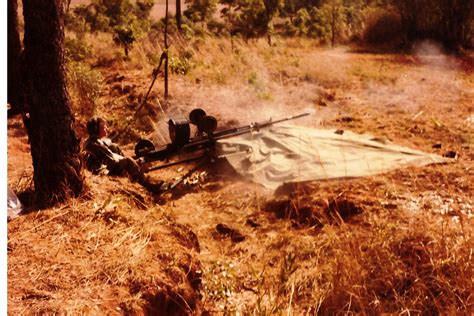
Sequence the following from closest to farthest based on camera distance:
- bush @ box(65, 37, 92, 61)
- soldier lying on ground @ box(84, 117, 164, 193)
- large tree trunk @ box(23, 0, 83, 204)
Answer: large tree trunk @ box(23, 0, 83, 204) → soldier lying on ground @ box(84, 117, 164, 193) → bush @ box(65, 37, 92, 61)

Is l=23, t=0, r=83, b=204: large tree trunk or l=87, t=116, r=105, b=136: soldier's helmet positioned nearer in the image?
l=23, t=0, r=83, b=204: large tree trunk

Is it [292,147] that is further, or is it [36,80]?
[292,147]

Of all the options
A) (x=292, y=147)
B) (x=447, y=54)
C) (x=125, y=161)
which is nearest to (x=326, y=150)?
(x=292, y=147)

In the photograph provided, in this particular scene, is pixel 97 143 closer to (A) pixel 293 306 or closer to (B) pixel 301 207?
(B) pixel 301 207

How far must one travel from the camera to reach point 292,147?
222 inches

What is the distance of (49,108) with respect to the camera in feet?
10.2

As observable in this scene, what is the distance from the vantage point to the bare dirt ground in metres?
2.61

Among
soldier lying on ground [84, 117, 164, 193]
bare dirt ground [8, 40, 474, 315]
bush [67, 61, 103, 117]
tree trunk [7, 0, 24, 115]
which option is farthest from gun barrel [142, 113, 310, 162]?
tree trunk [7, 0, 24, 115]

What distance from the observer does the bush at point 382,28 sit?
1565cm

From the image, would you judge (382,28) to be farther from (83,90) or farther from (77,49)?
(83,90)

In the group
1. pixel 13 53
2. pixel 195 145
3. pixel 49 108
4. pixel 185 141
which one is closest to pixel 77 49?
pixel 13 53

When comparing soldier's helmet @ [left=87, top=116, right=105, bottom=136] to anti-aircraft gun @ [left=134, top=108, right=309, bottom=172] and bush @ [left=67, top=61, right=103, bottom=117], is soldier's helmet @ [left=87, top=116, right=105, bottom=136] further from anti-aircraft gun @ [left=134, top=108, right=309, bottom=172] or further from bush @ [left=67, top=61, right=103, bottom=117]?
bush @ [left=67, top=61, right=103, bottom=117]

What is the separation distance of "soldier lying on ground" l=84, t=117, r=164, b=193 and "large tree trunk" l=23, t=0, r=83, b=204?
3.76ft

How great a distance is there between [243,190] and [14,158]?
2850 millimetres
